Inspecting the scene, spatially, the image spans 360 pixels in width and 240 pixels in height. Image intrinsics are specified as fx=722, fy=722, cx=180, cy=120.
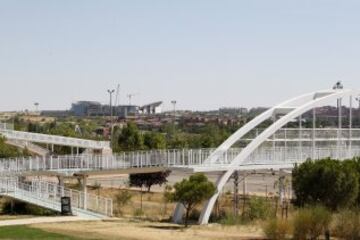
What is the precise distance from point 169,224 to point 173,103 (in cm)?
11049

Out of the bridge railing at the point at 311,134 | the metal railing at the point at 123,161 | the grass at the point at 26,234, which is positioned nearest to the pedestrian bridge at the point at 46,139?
the bridge railing at the point at 311,134

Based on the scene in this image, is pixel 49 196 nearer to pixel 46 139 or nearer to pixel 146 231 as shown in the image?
pixel 146 231

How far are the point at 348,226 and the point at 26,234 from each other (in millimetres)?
14270

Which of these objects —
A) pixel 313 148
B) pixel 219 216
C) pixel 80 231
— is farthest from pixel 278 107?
pixel 80 231

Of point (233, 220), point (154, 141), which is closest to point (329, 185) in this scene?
point (233, 220)

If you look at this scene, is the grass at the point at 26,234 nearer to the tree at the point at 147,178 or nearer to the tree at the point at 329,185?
the tree at the point at 329,185

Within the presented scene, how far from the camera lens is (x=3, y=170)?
4338cm

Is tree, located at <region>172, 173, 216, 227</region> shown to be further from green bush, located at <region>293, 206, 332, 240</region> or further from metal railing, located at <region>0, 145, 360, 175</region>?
green bush, located at <region>293, 206, 332, 240</region>

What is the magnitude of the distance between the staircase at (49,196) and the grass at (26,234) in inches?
261

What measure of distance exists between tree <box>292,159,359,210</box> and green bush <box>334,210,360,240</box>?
3580 millimetres

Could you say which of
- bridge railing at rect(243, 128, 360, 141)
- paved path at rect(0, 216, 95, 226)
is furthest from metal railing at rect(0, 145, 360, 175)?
bridge railing at rect(243, 128, 360, 141)

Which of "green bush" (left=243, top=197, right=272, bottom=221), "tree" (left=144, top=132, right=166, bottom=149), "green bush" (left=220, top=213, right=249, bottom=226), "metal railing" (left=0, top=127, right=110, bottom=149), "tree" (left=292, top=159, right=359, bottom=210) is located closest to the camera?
"tree" (left=292, top=159, right=359, bottom=210)

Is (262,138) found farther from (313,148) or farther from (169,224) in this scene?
(169,224)

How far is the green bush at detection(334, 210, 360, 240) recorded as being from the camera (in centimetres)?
3008
